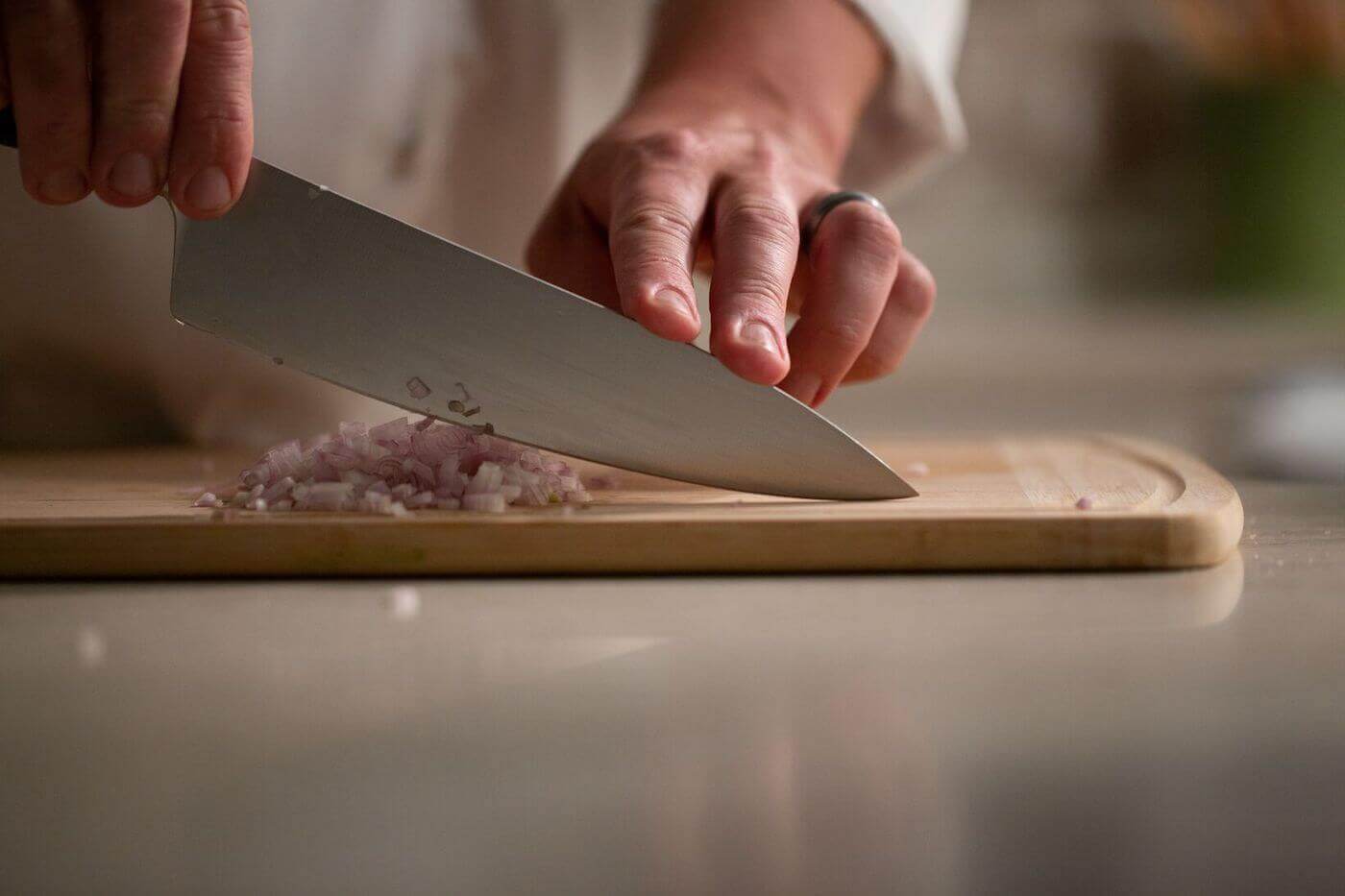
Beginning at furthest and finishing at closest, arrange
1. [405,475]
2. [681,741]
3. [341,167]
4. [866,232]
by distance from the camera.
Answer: [341,167]
[866,232]
[405,475]
[681,741]

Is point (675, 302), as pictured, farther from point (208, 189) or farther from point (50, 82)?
point (50, 82)

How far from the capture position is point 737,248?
0.90 metres

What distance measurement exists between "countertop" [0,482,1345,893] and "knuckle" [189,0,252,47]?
0.34m

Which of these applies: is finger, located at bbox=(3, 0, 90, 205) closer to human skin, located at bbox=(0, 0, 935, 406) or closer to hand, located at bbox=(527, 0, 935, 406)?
human skin, located at bbox=(0, 0, 935, 406)

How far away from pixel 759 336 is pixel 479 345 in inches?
7.3

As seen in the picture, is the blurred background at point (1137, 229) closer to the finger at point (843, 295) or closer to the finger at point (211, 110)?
the finger at point (843, 295)

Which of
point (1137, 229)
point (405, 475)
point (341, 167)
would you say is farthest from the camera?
point (1137, 229)

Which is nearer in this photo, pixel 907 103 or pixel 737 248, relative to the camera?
pixel 737 248

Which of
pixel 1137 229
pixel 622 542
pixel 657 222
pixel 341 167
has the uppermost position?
pixel 1137 229

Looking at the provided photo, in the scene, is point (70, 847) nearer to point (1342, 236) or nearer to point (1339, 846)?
point (1339, 846)

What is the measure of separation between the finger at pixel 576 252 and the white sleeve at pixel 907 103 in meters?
0.39

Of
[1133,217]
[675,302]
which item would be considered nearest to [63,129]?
[675,302]

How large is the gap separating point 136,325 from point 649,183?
0.68 metres

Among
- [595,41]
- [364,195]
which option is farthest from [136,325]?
[595,41]
